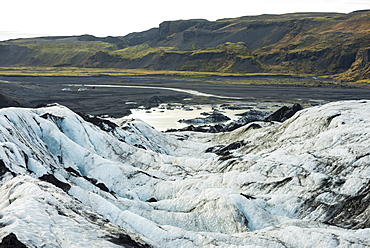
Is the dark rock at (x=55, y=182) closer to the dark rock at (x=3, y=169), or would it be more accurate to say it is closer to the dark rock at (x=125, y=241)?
the dark rock at (x=3, y=169)

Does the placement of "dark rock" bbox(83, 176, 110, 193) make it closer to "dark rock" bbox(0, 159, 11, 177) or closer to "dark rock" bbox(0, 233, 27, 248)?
"dark rock" bbox(0, 159, 11, 177)

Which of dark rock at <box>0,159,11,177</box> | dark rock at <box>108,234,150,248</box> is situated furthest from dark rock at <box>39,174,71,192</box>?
dark rock at <box>108,234,150,248</box>

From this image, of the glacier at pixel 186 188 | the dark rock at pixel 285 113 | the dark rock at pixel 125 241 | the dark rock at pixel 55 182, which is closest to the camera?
the dark rock at pixel 125 241

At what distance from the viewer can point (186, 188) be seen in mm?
36656

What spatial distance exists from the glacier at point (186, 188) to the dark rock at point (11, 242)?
12 centimetres

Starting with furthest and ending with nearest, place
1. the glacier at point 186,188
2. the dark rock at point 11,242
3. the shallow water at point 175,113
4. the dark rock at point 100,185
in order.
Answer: the shallow water at point 175,113, the dark rock at point 100,185, the glacier at point 186,188, the dark rock at point 11,242

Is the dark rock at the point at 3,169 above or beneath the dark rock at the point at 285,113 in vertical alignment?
above

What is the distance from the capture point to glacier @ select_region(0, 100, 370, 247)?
2303cm

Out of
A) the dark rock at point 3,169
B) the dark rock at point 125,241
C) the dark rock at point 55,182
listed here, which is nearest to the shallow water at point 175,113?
the dark rock at point 55,182

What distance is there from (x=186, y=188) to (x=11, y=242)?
20.4 metres

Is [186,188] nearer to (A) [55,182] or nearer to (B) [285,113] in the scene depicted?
(A) [55,182]

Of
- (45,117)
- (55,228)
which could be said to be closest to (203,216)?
(55,228)

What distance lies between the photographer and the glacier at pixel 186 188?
23.0 metres

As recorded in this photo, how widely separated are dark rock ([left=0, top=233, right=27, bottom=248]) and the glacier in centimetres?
12
